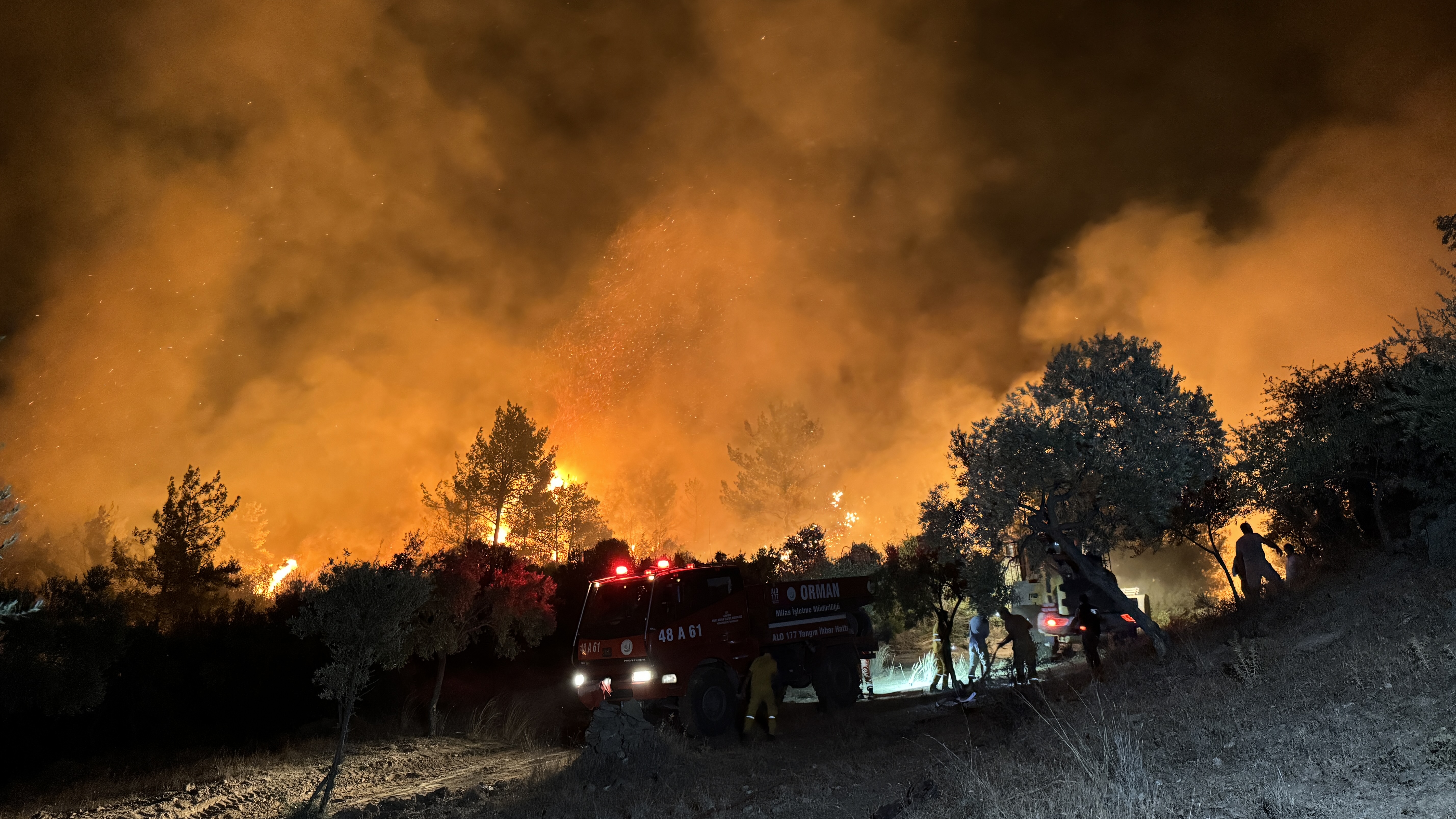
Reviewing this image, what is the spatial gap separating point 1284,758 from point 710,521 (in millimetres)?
101474

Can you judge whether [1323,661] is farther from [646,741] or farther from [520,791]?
[520,791]

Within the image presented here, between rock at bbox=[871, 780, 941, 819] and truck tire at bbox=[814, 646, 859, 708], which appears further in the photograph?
truck tire at bbox=[814, 646, 859, 708]

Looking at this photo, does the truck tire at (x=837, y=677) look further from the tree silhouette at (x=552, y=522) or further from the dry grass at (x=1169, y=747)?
the tree silhouette at (x=552, y=522)

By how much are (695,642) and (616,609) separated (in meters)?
1.75

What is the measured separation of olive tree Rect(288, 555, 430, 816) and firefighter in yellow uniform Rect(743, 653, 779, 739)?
6.34m

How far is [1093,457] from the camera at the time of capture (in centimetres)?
1543

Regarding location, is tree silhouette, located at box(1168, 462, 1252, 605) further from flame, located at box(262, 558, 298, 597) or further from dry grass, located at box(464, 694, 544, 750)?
flame, located at box(262, 558, 298, 597)

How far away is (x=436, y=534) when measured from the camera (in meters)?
52.4

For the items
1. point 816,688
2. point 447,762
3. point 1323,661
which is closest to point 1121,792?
point 1323,661

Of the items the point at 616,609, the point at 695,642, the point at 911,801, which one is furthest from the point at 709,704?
the point at 911,801

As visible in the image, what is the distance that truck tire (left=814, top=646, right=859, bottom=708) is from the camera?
17.2 meters

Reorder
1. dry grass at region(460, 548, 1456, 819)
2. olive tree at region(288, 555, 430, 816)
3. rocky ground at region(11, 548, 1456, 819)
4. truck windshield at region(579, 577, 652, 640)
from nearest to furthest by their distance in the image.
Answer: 1. dry grass at region(460, 548, 1456, 819)
2. rocky ground at region(11, 548, 1456, 819)
3. olive tree at region(288, 555, 430, 816)
4. truck windshield at region(579, 577, 652, 640)

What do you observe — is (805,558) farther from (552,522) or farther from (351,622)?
(351,622)

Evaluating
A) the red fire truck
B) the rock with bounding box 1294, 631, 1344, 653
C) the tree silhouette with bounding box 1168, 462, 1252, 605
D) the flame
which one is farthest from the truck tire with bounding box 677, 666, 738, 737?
the flame
